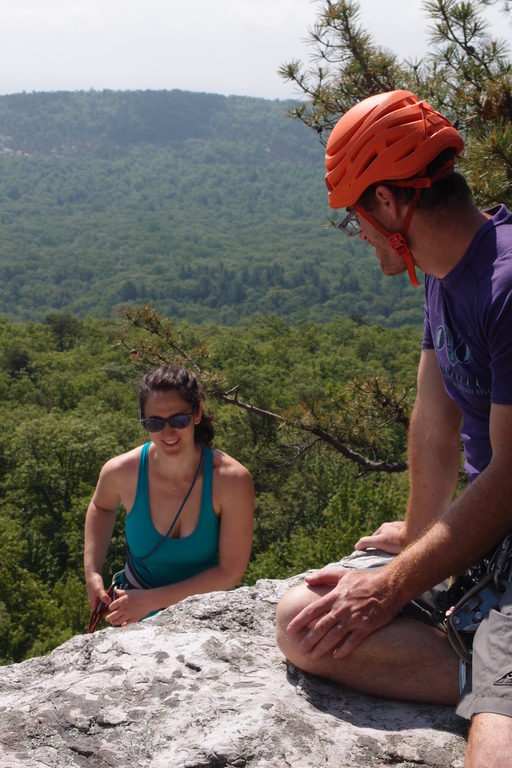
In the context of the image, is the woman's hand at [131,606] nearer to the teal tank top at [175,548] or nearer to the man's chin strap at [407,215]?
the teal tank top at [175,548]

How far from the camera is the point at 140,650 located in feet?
7.32

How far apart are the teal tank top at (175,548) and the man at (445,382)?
0.94 meters

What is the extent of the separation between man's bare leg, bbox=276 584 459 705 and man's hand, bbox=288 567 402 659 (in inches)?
1.4

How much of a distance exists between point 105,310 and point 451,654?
12581 centimetres

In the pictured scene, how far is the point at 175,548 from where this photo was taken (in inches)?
120

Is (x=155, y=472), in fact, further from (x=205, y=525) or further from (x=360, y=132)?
(x=360, y=132)

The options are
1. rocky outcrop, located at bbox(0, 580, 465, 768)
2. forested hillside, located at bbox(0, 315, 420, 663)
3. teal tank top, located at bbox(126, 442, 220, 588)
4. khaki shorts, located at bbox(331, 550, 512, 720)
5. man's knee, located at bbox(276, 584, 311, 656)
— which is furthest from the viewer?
forested hillside, located at bbox(0, 315, 420, 663)

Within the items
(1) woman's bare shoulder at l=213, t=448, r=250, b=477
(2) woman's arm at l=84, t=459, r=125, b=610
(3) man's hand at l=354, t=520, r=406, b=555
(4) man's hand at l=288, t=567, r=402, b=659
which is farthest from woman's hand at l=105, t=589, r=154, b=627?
(4) man's hand at l=288, t=567, r=402, b=659

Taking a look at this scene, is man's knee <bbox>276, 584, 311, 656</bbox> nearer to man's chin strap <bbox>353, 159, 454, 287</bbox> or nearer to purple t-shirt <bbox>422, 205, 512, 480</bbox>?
purple t-shirt <bbox>422, 205, 512, 480</bbox>

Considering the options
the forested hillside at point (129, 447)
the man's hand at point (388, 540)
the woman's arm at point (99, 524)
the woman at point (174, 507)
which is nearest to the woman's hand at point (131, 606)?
the woman at point (174, 507)

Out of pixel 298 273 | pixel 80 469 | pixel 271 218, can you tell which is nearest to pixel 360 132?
pixel 80 469

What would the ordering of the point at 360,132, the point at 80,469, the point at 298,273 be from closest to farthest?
the point at 360,132 < the point at 80,469 < the point at 298,273

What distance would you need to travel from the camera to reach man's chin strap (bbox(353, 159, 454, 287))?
80.0 inches

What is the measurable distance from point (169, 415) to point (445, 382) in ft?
4.08
